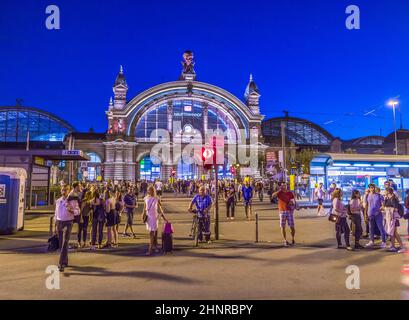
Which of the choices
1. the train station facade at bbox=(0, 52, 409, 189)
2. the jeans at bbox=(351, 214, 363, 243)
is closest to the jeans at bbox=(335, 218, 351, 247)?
the jeans at bbox=(351, 214, 363, 243)

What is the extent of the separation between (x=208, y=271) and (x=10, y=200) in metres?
9.60

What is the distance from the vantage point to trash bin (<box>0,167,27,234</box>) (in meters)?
13.1

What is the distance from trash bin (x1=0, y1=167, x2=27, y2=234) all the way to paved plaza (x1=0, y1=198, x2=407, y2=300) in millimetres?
1173

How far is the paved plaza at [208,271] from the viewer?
240 inches

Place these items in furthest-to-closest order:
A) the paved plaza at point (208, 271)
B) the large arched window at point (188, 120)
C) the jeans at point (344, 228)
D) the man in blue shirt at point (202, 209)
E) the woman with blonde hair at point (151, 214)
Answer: the large arched window at point (188, 120), the man in blue shirt at point (202, 209), the jeans at point (344, 228), the woman with blonde hair at point (151, 214), the paved plaza at point (208, 271)

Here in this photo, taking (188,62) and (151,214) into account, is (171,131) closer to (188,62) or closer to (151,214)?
(188,62)

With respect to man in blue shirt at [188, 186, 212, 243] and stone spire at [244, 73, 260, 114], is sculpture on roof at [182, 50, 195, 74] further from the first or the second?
man in blue shirt at [188, 186, 212, 243]

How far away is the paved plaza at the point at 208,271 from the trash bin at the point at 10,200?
117 centimetres

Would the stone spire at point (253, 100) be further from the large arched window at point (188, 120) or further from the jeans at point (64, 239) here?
the jeans at point (64, 239)

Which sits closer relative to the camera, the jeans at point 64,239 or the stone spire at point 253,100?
the jeans at point 64,239

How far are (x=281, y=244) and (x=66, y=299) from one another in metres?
7.32

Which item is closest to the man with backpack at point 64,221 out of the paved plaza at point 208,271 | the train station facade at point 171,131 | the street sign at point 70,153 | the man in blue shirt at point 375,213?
the paved plaza at point 208,271

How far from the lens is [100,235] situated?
10797mm

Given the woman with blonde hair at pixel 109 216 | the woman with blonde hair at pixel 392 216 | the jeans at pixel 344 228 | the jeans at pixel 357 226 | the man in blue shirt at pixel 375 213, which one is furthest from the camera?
the woman with blonde hair at pixel 109 216
